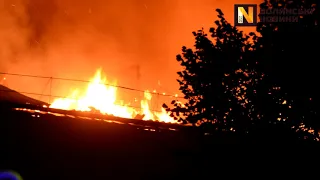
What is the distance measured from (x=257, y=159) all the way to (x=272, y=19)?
8.90 m

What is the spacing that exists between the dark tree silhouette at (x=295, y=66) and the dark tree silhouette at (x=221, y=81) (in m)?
0.75

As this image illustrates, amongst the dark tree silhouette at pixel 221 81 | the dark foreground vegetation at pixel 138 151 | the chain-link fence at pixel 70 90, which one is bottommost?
the dark foreground vegetation at pixel 138 151

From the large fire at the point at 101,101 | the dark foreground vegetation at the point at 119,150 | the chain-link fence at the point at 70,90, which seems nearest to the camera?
the dark foreground vegetation at the point at 119,150

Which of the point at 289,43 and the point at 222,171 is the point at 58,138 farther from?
the point at 289,43

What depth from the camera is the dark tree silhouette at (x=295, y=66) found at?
1373 cm

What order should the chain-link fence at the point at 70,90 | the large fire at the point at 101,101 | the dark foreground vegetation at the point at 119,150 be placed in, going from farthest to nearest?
the chain-link fence at the point at 70,90 < the large fire at the point at 101,101 < the dark foreground vegetation at the point at 119,150

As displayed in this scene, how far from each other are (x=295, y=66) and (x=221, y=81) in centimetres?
309

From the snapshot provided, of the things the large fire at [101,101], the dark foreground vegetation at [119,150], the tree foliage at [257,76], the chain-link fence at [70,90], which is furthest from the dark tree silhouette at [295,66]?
the chain-link fence at [70,90]

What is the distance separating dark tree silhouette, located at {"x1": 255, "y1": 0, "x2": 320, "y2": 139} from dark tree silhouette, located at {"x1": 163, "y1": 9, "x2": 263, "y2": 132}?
748 mm

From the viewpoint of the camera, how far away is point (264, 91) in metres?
14.4

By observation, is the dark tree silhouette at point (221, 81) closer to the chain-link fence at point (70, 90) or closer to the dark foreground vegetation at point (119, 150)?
the dark foreground vegetation at point (119, 150)

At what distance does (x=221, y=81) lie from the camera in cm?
1478

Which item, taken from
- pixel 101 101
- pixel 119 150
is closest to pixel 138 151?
pixel 119 150

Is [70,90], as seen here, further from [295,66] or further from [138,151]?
[138,151]
